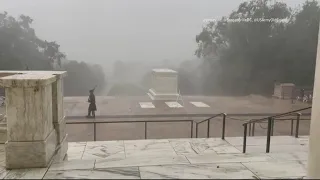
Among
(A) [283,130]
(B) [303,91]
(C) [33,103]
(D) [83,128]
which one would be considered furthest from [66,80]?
(C) [33,103]

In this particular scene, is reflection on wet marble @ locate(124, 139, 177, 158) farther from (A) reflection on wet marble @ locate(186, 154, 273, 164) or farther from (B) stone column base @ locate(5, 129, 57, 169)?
(B) stone column base @ locate(5, 129, 57, 169)

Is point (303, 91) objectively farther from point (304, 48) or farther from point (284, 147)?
point (284, 147)

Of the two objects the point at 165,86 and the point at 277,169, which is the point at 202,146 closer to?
the point at 277,169

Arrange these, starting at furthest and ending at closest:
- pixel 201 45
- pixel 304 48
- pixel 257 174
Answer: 1. pixel 201 45
2. pixel 304 48
3. pixel 257 174

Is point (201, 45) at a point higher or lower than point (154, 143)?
higher

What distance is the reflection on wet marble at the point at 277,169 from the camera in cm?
251

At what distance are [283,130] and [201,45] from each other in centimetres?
1054

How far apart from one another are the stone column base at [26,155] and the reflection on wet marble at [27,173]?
63mm

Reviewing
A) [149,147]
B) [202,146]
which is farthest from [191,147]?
[149,147]

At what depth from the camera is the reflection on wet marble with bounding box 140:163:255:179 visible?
92.7 inches

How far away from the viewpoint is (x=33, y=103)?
275 centimetres

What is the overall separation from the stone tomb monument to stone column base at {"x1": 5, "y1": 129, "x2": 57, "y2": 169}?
494 inches

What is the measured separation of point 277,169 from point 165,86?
1289 cm

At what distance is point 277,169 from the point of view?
2684 mm
